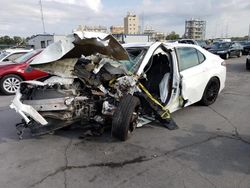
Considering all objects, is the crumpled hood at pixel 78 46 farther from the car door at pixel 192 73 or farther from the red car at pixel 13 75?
the red car at pixel 13 75

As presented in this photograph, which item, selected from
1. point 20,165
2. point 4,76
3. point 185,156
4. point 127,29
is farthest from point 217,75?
point 127,29

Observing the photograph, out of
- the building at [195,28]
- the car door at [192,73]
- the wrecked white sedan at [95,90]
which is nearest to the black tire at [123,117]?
the wrecked white sedan at [95,90]

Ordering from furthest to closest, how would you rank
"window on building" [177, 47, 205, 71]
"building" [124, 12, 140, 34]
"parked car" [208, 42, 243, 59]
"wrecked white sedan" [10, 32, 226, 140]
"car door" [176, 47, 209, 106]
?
"building" [124, 12, 140, 34]
"parked car" [208, 42, 243, 59]
"window on building" [177, 47, 205, 71]
"car door" [176, 47, 209, 106]
"wrecked white sedan" [10, 32, 226, 140]

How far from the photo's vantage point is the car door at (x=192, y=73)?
491cm

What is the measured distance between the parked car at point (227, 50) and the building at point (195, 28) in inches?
2646

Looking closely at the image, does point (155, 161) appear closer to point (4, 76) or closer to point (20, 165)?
point (20, 165)

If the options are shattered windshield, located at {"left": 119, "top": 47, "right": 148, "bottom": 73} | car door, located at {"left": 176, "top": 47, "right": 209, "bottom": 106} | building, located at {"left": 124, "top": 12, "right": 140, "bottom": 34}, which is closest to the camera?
shattered windshield, located at {"left": 119, "top": 47, "right": 148, "bottom": 73}

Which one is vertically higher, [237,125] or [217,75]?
[217,75]

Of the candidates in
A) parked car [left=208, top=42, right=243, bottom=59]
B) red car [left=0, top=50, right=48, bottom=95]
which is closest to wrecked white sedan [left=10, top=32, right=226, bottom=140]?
red car [left=0, top=50, right=48, bottom=95]

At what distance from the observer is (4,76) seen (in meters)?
8.26

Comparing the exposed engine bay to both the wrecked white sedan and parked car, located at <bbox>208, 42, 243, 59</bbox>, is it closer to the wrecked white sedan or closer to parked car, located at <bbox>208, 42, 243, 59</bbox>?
the wrecked white sedan

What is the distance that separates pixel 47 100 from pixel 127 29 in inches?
3286

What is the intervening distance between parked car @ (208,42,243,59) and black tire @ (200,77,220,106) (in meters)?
15.6

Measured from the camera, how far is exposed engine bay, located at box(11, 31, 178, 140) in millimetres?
3789
